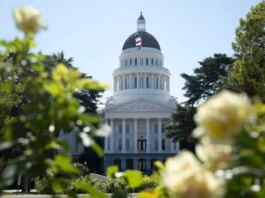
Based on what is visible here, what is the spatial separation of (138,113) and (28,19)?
5720 centimetres

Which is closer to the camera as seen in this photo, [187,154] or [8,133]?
[187,154]

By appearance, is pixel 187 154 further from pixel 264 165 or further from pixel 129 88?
pixel 129 88

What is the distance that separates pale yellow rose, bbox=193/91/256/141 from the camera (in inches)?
48.1

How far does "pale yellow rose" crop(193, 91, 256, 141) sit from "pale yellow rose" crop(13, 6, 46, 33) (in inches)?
39.6

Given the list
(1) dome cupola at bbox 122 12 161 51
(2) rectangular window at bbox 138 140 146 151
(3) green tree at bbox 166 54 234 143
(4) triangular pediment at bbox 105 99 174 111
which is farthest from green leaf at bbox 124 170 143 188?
(1) dome cupola at bbox 122 12 161 51

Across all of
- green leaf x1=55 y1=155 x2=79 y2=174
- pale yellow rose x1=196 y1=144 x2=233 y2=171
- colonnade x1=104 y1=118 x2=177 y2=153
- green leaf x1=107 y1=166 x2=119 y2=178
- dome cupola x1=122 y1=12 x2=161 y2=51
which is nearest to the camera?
pale yellow rose x1=196 y1=144 x2=233 y2=171

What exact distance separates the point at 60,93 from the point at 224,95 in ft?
2.50

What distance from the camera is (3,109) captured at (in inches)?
746

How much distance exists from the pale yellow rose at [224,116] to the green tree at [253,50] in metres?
17.0

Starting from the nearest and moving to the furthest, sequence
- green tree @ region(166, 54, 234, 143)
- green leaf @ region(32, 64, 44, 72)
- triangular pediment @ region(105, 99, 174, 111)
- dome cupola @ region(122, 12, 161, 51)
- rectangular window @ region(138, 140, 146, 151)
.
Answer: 1. green leaf @ region(32, 64, 44, 72)
2. green tree @ region(166, 54, 234, 143)
3. triangular pediment @ region(105, 99, 174, 111)
4. rectangular window @ region(138, 140, 146, 151)
5. dome cupola @ region(122, 12, 161, 51)

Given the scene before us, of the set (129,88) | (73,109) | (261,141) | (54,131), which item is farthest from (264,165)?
(129,88)

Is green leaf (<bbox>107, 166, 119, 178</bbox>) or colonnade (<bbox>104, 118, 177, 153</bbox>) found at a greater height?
colonnade (<bbox>104, 118, 177, 153</bbox>)

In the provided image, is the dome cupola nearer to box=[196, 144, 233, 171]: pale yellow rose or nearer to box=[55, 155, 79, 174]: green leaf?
box=[55, 155, 79, 174]: green leaf

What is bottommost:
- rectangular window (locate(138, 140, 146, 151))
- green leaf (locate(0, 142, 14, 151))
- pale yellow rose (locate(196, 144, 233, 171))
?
pale yellow rose (locate(196, 144, 233, 171))
